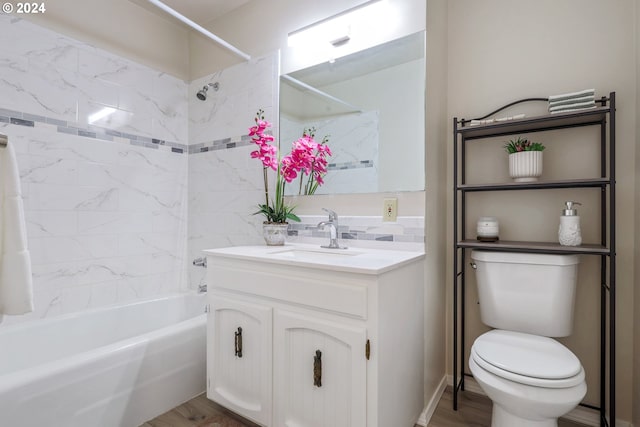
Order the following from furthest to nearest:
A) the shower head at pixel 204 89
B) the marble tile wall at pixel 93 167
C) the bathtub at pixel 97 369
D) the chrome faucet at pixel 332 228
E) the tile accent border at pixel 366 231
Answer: the shower head at pixel 204 89 < the marble tile wall at pixel 93 167 < the chrome faucet at pixel 332 228 < the tile accent border at pixel 366 231 < the bathtub at pixel 97 369

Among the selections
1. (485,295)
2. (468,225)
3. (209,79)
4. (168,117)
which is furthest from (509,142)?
(168,117)

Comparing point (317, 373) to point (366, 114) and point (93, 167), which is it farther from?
point (93, 167)

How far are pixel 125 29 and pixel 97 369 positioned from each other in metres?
2.13

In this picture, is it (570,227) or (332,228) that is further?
(332,228)

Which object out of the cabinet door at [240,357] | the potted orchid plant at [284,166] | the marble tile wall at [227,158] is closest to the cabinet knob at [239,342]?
the cabinet door at [240,357]

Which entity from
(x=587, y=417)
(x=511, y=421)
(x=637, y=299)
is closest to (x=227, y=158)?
(x=511, y=421)

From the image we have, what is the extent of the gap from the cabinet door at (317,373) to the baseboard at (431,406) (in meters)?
0.57

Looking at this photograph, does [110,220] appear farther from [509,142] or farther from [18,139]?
[509,142]

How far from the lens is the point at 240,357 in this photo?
160 centimetres

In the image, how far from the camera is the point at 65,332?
1.96 metres

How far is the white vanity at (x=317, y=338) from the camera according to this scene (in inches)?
48.8

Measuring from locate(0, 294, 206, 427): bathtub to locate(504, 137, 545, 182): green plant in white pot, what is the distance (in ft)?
5.95

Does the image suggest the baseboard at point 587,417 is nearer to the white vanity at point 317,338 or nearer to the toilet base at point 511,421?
the toilet base at point 511,421

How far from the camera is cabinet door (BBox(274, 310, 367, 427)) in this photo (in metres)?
1.25
